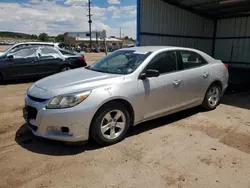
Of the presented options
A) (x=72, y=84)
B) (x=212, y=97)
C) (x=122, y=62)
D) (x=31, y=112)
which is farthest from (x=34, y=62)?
(x=212, y=97)

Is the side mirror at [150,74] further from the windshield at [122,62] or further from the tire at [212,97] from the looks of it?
the tire at [212,97]

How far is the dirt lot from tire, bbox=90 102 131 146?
154mm

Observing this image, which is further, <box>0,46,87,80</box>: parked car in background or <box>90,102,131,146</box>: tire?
<box>0,46,87,80</box>: parked car in background

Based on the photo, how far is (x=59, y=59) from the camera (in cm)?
938

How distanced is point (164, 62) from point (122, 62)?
81 centimetres

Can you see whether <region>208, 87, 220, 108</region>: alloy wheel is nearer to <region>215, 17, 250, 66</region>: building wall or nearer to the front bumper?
the front bumper

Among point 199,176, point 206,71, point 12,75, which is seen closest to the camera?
point 199,176

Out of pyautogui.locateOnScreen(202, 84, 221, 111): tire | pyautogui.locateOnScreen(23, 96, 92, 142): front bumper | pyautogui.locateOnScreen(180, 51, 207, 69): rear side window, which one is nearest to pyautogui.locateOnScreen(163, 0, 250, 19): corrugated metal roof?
pyautogui.locateOnScreen(180, 51, 207, 69): rear side window

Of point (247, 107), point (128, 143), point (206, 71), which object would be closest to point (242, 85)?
point (247, 107)

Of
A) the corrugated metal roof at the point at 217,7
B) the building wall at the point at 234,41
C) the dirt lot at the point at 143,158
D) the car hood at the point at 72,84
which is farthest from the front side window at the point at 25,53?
the building wall at the point at 234,41

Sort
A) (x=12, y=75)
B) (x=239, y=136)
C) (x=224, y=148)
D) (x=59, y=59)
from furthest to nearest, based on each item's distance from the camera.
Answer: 1. (x=59, y=59)
2. (x=12, y=75)
3. (x=239, y=136)
4. (x=224, y=148)

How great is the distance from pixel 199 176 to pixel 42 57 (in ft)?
26.3

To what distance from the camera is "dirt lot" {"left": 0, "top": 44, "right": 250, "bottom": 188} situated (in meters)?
2.68

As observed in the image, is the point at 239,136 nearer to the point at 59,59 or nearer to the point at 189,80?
the point at 189,80
